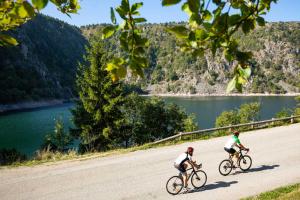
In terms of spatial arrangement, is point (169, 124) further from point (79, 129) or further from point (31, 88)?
point (31, 88)

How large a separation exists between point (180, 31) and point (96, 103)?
30.4 metres

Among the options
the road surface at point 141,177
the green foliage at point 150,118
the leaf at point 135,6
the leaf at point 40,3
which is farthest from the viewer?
the green foliage at point 150,118

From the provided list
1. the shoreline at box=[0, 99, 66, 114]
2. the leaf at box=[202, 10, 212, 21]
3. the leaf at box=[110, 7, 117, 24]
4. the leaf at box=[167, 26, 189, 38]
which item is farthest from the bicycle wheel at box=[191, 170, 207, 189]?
the shoreline at box=[0, 99, 66, 114]

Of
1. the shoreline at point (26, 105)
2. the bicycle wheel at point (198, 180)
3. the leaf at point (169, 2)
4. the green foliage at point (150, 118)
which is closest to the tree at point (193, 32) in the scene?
the leaf at point (169, 2)

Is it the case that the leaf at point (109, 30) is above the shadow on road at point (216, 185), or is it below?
above

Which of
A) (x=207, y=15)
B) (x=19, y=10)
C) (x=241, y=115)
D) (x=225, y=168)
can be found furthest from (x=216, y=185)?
(x=241, y=115)

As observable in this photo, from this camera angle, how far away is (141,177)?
13.3 meters

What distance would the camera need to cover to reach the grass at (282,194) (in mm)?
10406

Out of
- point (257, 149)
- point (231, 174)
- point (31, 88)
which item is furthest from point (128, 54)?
point (31, 88)

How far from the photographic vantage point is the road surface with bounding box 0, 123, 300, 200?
1173 centimetres

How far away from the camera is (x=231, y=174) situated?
45.7 ft

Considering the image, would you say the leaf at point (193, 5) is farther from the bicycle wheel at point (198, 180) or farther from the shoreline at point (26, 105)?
the shoreline at point (26, 105)

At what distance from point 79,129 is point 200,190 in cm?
2211

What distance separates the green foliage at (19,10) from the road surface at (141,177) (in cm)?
934
